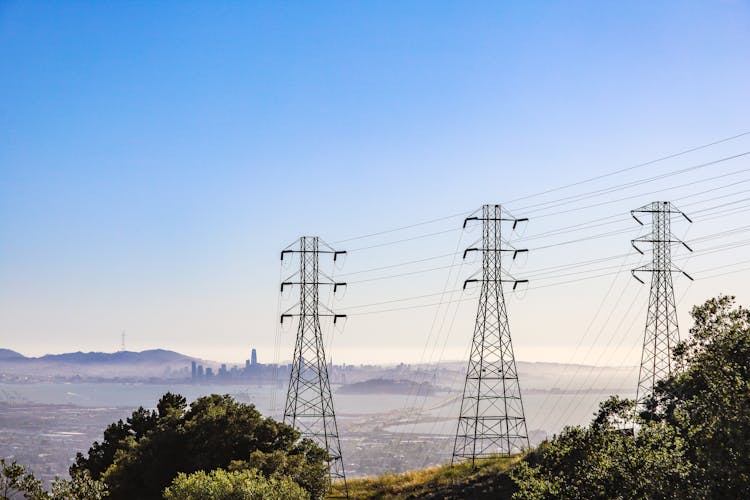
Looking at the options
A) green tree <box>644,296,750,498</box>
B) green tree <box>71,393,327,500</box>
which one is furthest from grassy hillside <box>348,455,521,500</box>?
green tree <box>644,296,750,498</box>

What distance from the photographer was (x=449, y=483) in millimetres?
63188

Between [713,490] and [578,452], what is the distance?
5926mm

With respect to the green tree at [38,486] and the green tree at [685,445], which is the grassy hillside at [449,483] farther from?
the green tree at [38,486]

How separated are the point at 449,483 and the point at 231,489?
84.3ft

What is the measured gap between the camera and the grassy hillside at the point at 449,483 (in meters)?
58.6

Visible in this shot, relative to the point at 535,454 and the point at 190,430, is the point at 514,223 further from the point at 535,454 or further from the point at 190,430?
the point at 190,430

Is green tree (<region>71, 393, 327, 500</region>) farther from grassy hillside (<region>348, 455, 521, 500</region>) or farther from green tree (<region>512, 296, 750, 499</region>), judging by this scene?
green tree (<region>512, 296, 750, 499</region>)

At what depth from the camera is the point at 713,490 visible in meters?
22.9

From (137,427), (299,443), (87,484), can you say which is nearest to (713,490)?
(87,484)

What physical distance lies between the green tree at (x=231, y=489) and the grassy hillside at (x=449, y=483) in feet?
60.5

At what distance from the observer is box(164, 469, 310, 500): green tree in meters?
42.9

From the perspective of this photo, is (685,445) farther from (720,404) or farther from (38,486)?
(38,486)

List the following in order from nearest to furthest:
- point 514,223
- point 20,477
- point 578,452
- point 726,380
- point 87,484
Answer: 1. point 726,380
2. point 578,452
3. point 20,477
4. point 87,484
5. point 514,223

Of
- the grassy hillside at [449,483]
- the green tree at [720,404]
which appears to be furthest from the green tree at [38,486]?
the grassy hillside at [449,483]
